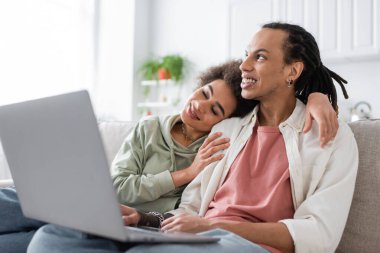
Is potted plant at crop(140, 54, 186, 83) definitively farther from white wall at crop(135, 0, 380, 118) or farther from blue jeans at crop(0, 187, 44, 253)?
blue jeans at crop(0, 187, 44, 253)

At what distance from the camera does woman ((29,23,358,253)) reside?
1100 mm

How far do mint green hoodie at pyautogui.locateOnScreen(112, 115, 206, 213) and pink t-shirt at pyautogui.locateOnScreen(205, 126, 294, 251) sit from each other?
0.21 meters

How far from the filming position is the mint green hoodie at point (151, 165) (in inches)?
58.1

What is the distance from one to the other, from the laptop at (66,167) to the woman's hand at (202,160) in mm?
560

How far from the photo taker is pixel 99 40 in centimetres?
464

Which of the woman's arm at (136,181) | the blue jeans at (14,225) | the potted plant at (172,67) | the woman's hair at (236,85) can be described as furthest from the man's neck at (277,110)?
the potted plant at (172,67)

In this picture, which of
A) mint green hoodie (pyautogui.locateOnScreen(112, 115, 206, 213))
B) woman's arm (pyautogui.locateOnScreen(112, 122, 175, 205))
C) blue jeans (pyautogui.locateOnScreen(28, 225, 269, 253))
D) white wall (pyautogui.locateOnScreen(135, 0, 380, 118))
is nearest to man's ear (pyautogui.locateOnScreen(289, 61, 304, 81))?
mint green hoodie (pyautogui.locateOnScreen(112, 115, 206, 213))

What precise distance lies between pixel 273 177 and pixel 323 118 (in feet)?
0.76

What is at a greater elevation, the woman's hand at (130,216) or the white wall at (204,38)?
the white wall at (204,38)

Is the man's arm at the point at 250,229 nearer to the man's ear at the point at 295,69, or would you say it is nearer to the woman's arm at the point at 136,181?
the woman's arm at the point at 136,181

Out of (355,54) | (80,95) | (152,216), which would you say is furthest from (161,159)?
(355,54)

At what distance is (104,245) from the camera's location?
0.93 metres

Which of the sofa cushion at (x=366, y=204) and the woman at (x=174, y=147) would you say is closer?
the sofa cushion at (x=366, y=204)

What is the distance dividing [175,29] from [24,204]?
12.9ft
